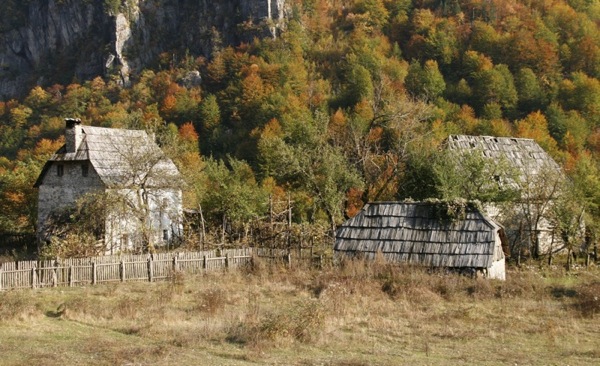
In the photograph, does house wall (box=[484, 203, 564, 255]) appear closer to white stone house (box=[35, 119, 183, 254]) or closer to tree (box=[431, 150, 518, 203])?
tree (box=[431, 150, 518, 203])

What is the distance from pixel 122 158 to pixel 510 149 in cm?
2106

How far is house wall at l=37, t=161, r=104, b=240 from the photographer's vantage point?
120 feet

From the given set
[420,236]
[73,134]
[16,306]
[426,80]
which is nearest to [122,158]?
[73,134]

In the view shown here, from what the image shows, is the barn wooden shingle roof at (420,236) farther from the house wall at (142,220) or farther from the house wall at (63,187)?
the house wall at (63,187)

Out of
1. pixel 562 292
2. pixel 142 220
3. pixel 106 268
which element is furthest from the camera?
pixel 142 220

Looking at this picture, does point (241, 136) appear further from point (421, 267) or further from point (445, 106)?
point (421, 267)

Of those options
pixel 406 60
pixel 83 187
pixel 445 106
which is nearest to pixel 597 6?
pixel 406 60

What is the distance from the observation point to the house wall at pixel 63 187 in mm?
36500

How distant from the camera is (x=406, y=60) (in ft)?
325

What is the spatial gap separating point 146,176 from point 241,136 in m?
46.2

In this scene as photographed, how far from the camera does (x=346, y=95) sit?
278ft

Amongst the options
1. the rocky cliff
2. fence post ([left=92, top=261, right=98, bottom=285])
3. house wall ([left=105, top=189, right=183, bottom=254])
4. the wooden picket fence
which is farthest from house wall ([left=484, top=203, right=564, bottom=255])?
the rocky cliff

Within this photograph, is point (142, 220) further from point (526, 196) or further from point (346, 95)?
point (346, 95)

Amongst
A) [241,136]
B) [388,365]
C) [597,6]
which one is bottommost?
[388,365]
